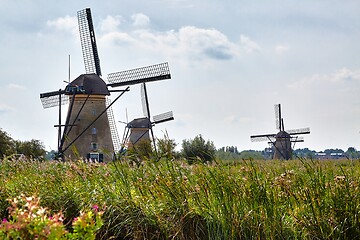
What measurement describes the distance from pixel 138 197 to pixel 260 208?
163 centimetres

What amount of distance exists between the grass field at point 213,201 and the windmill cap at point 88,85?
74.7ft

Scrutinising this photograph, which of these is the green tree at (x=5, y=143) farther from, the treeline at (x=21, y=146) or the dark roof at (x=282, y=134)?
the dark roof at (x=282, y=134)

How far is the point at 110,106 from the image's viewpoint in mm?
30719

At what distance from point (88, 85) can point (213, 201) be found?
25512 mm

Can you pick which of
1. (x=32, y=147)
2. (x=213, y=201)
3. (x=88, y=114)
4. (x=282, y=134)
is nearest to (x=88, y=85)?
(x=88, y=114)

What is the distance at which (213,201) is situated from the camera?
5.27 m

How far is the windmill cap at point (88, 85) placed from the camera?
2961 centimetres

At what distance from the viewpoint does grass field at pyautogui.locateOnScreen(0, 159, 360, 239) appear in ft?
15.6

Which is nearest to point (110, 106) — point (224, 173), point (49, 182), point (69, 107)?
point (69, 107)

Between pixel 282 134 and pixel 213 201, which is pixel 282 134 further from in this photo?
pixel 213 201

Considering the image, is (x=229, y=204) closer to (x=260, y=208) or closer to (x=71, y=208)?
(x=260, y=208)

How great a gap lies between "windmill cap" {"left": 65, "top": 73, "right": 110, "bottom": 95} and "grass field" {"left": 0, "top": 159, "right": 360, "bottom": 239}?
22.8m

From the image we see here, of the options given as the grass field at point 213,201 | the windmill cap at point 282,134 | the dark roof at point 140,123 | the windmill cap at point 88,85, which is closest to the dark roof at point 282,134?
the windmill cap at point 282,134

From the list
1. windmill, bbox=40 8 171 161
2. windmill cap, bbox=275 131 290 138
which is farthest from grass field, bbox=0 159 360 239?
windmill cap, bbox=275 131 290 138
